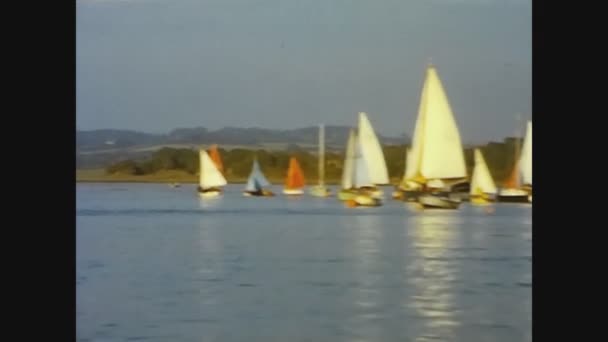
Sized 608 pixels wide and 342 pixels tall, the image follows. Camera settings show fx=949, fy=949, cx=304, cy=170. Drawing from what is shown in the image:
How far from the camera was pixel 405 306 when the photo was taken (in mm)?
2168

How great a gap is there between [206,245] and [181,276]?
0.32 ft

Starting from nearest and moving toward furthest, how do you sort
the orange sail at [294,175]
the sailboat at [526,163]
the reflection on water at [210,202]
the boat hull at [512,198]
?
1. the sailboat at [526,163]
2. the boat hull at [512,198]
3. the orange sail at [294,175]
4. the reflection on water at [210,202]

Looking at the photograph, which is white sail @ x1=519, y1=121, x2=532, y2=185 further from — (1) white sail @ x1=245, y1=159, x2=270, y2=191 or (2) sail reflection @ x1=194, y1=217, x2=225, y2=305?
(2) sail reflection @ x1=194, y1=217, x2=225, y2=305

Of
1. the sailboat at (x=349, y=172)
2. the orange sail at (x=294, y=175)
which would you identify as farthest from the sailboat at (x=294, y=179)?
the sailboat at (x=349, y=172)

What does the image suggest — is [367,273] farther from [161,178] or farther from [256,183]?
[161,178]

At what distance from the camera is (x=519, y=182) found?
6.70ft

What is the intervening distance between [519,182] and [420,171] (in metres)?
0.34

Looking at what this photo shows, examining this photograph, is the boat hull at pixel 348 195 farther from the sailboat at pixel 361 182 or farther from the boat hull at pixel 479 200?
the boat hull at pixel 479 200

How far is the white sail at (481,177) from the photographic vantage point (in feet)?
6.92

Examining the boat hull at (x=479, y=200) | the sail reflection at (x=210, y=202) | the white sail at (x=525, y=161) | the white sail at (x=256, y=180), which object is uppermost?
the white sail at (x=525, y=161)

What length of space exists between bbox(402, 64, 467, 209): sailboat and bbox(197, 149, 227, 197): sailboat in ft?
1.45

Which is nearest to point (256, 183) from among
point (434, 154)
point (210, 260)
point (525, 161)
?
point (210, 260)

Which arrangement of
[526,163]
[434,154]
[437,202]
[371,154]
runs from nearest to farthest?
1. [526,163]
2. [371,154]
3. [434,154]
4. [437,202]
